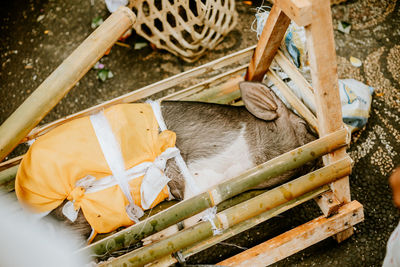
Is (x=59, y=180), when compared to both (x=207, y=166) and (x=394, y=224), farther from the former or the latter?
(x=394, y=224)

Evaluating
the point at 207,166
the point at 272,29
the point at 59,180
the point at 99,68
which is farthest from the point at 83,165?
the point at 99,68

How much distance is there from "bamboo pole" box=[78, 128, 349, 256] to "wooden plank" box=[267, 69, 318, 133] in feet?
1.32

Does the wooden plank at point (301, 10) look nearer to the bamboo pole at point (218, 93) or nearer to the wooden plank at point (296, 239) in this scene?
the bamboo pole at point (218, 93)

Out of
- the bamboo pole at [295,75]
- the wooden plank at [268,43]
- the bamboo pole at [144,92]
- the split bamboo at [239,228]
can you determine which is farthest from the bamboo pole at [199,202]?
the bamboo pole at [144,92]

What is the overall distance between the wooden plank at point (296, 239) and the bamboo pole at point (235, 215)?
29 cm

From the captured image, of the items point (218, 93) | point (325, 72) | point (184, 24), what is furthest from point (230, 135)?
point (184, 24)

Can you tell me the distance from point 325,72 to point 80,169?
1.36 metres

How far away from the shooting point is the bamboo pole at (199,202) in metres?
1.65

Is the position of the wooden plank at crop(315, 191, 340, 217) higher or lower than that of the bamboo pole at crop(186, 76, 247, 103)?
lower

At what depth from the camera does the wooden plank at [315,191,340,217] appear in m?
1.98

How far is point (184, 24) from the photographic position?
279cm

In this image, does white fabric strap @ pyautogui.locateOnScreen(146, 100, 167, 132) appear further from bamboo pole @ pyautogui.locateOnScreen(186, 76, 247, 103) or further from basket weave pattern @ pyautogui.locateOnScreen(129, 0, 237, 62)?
basket weave pattern @ pyautogui.locateOnScreen(129, 0, 237, 62)

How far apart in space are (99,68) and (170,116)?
1394 millimetres

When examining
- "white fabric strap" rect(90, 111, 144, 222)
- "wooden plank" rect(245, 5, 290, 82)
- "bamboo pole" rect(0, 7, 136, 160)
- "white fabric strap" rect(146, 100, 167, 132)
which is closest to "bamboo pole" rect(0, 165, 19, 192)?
"bamboo pole" rect(0, 7, 136, 160)
